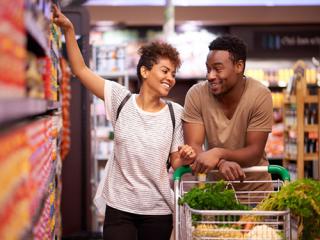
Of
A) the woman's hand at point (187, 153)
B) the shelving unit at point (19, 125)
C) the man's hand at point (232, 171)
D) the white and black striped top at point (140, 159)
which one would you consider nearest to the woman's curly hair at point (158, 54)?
A: the white and black striped top at point (140, 159)

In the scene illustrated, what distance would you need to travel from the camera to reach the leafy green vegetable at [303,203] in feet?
7.97

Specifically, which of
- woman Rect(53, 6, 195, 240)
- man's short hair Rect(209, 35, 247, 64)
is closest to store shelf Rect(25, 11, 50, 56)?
woman Rect(53, 6, 195, 240)

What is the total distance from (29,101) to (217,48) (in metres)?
1.67

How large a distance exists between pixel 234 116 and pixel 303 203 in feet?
2.47

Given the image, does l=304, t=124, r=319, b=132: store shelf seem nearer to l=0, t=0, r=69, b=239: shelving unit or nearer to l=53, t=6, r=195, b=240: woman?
l=53, t=6, r=195, b=240: woman

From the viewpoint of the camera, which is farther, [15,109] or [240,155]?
[240,155]

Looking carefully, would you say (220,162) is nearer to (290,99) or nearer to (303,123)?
(303,123)

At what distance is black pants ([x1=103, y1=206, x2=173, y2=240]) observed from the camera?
310cm

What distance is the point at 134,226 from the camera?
10.4 feet

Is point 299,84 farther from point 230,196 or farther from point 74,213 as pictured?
point 230,196

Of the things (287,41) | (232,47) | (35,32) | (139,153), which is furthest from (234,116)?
(287,41)

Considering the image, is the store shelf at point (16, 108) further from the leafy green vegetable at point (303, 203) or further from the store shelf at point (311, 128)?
the store shelf at point (311, 128)

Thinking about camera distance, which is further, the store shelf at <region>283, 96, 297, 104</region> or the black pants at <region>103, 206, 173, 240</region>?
the store shelf at <region>283, 96, 297, 104</region>

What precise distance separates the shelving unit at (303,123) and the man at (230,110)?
4894 millimetres
